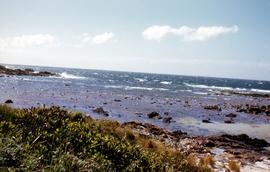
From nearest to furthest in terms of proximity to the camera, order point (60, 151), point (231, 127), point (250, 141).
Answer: point (60, 151)
point (250, 141)
point (231, 127)

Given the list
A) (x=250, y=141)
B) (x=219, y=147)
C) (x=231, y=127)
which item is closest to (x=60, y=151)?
(x=219, y=147)

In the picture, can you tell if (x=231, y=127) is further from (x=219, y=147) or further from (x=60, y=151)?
(x=60, y=151)

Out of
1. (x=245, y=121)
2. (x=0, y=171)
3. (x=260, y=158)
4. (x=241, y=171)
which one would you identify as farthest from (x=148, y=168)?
(x=245, y=121)

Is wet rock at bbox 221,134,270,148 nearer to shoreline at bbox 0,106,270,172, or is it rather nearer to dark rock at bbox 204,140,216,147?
shoreline at bbox 0,106,270,172

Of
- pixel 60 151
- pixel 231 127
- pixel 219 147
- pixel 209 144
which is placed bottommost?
pixel 231 127

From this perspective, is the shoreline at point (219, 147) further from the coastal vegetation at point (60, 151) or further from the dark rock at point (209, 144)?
the coastal vegetation at point (60, 151)

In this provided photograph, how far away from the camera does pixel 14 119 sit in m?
10.5

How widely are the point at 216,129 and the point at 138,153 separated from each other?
21.1m

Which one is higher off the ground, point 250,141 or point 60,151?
point 60,151

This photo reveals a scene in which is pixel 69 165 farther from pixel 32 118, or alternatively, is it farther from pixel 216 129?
pixel 216 129

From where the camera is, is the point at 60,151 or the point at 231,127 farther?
the point at 231,127

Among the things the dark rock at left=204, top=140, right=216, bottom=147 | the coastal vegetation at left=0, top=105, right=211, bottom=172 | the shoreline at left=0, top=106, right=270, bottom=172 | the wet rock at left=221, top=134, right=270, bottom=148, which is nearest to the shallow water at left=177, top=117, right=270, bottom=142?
the wet rock at left=221, top=134, right=270, bottom=148

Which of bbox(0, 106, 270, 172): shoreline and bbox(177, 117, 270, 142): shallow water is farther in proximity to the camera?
bbox(177, 117, 270, 142): shallow water

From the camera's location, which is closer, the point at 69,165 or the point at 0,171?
the point at 0,171
